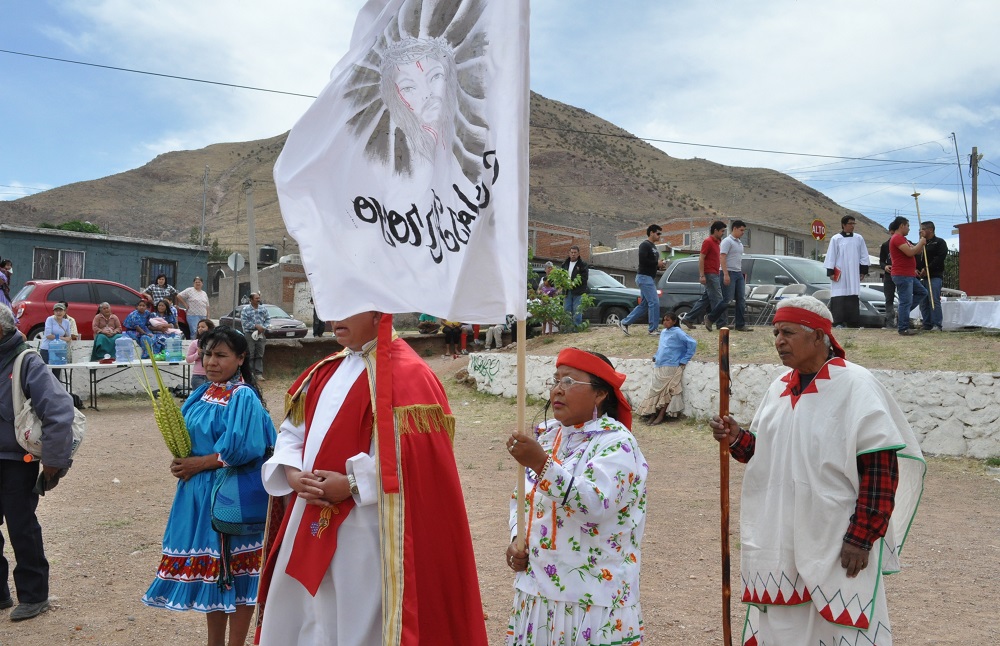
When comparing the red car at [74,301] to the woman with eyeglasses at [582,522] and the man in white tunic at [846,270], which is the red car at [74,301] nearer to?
the man in white tunic at [846,270]

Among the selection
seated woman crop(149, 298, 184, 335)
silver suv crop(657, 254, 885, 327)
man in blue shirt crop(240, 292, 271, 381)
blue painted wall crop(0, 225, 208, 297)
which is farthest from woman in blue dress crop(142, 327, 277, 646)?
blue painted wall crop(0, 225, 208, 297)

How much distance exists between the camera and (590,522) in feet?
9.60

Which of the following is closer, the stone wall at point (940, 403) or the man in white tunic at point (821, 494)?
the man in white tunic at point (821, 494)

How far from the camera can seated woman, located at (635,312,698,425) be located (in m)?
11.8

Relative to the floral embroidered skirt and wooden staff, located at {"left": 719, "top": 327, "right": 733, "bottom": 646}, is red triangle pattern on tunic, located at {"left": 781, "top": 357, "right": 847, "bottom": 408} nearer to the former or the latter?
wooden staff, located at {"left": 719, "top": 327, "right": 733, "bottom": 646}

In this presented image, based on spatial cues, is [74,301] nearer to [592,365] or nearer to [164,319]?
[164,319]

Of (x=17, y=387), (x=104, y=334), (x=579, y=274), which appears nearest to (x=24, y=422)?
(x=17, y=387)

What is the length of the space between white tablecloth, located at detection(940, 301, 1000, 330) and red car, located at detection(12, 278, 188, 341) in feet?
49.9

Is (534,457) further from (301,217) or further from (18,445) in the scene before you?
(18,445)

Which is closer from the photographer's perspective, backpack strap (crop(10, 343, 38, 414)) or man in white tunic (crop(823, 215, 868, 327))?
backpack strap (crop(10, 343, 38, 414))

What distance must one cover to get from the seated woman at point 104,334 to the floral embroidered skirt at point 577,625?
14.3m

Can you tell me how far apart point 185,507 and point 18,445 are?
A: 145 centimetres

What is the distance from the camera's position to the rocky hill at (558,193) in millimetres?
92062

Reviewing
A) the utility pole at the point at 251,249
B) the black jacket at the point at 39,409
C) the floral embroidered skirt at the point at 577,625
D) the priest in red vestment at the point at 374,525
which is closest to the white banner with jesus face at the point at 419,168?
the priest in red vestment at the point at 374,525
